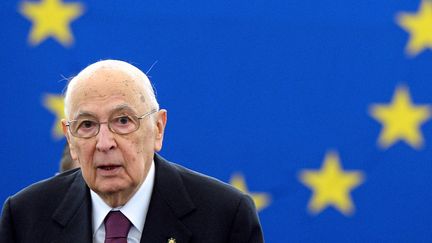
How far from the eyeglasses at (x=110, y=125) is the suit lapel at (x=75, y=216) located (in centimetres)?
26

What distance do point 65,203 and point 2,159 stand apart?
214cm

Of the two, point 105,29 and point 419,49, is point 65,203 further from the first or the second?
point 419,49

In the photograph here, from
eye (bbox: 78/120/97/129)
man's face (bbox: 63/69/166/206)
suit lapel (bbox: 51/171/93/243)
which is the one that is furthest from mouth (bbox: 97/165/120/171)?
suit lapel (bbox: 51/171/93/243)

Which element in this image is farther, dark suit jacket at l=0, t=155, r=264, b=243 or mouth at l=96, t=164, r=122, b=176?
dark suit jacket at l=0, t=155, r=264, b=243

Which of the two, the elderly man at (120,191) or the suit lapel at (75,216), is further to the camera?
the suit lapel at (75,216)

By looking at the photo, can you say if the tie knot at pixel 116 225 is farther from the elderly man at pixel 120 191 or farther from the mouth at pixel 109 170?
the mouth at pixel 109 170

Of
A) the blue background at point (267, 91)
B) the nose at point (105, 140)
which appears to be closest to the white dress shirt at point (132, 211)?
the nose at point (105, 140)

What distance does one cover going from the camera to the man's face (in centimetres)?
253

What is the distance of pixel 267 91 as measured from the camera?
4.88 metres

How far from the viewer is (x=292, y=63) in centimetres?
490

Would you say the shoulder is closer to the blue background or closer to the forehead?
the forehead

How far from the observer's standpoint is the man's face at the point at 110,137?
99.7 inches

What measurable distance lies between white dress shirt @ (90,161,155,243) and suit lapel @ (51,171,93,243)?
0.02 metres

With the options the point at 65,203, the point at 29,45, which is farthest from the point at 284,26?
the point at 65,203
